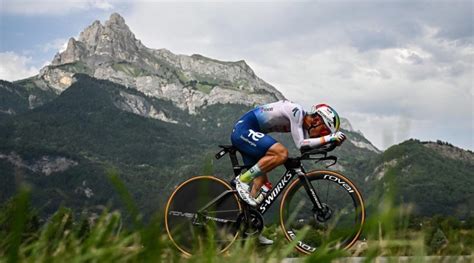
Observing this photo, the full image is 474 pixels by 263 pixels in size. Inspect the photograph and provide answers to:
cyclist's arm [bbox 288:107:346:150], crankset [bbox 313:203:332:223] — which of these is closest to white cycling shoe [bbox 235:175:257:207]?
crankset [bbox 313:203:332:223]

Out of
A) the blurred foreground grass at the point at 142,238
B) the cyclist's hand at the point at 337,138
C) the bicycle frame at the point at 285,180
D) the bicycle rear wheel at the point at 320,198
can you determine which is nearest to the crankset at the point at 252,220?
the bicycle frame at the point at 285,180

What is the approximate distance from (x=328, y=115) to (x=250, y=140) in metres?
0.99

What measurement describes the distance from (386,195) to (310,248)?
5.71 m

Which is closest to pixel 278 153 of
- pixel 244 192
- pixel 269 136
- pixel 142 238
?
pixel 269 136

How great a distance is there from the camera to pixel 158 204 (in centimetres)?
158

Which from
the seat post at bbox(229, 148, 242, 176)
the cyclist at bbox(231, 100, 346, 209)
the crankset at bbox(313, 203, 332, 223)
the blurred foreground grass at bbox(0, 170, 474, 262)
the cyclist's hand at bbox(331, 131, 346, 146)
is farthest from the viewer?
the seat post at bbox(229, 148, 242, 176)

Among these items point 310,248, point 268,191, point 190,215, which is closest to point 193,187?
point 190,215

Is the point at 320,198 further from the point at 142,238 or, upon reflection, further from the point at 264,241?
the point at 142,238

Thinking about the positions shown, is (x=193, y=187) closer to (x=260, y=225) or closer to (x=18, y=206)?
(x=260, y=225)

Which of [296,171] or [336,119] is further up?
[336,119]

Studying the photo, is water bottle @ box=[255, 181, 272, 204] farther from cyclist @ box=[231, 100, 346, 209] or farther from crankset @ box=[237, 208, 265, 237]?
crankset @ box=[237, 208, 265, 237]

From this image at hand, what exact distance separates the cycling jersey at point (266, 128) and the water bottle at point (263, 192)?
330 mm

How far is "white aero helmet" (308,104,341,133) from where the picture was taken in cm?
708

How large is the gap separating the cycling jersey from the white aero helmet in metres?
0.19
